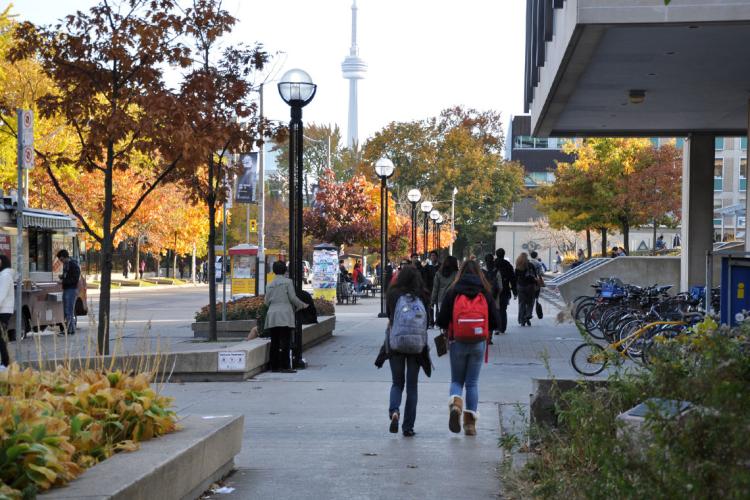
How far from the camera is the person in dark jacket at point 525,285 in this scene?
25672 mm

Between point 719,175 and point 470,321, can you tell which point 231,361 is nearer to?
point 470,321

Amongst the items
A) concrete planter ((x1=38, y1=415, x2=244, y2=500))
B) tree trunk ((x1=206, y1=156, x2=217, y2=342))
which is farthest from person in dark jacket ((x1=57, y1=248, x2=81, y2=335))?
concrete planter ((x1=38, y1=415, x2=244, y2=500))

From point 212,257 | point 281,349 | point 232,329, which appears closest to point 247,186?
point 232,329

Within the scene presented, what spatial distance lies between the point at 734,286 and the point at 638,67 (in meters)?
5.50

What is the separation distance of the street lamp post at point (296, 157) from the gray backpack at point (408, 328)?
6245mm

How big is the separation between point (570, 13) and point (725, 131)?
1451 cm

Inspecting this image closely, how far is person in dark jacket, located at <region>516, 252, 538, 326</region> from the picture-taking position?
2567 centimetres

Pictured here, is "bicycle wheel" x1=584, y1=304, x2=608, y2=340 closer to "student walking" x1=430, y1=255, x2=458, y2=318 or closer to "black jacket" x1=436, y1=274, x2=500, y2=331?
"student walking" x1=430, y1=255, x2=458, y2=318

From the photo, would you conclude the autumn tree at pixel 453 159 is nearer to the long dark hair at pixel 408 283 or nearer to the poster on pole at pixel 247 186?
the poster on pole at pixel 247 186

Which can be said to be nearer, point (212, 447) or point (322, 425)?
point (212, 447)

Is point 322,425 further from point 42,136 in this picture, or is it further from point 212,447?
point 42,136

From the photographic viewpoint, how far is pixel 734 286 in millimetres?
14039

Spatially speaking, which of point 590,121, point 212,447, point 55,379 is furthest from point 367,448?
point 590,121

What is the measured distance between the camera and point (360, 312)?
3459 centimetres
